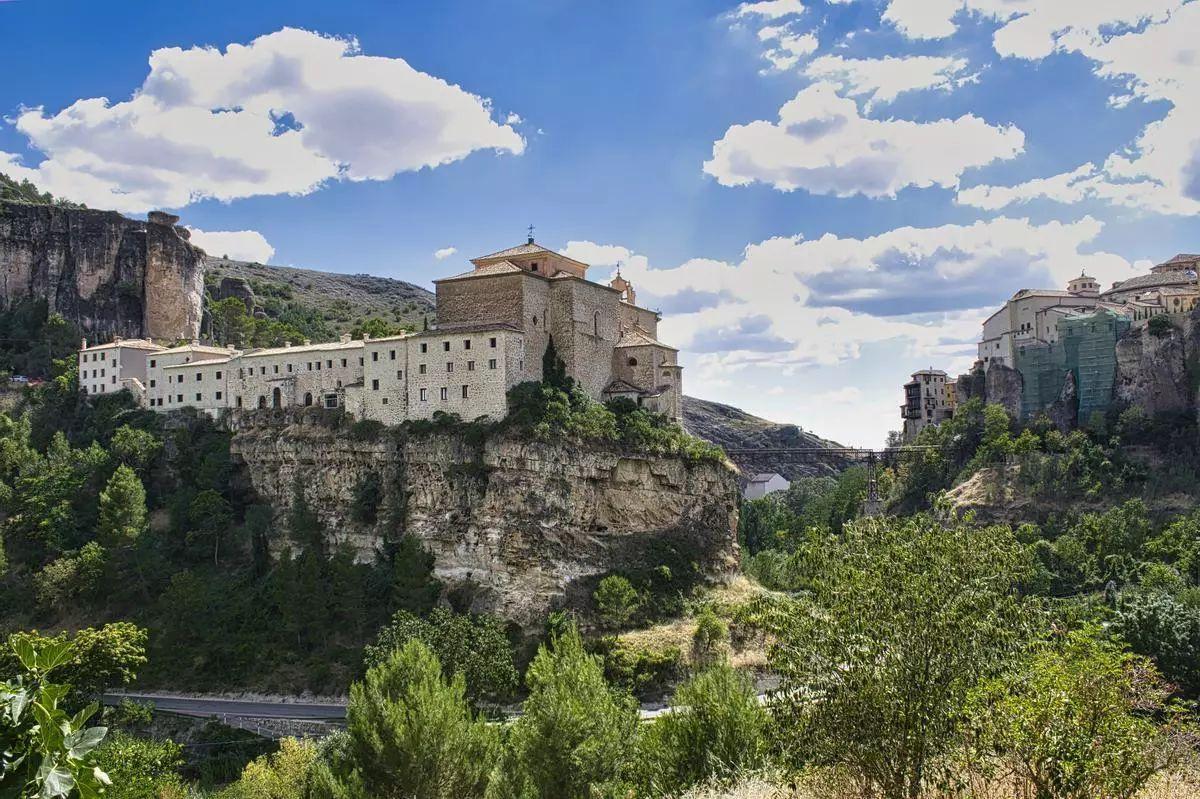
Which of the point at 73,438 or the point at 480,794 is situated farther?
the point at 73,438

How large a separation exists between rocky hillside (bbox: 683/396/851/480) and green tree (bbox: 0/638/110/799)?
114 meters

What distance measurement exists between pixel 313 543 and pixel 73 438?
778 inches

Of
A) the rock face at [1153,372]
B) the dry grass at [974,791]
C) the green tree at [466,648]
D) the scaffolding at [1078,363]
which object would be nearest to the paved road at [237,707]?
the green tree at [466,648]

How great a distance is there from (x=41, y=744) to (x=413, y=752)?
2091 centimetres

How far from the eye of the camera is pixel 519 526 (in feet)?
148

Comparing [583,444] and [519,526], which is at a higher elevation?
[583,444]

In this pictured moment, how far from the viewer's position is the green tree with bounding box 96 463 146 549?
5025cm

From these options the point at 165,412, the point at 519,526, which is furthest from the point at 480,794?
the point at 165,412

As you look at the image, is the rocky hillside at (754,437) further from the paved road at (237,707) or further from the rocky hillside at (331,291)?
the paved road at (237,707)

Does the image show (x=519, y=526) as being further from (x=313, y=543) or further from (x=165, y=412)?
(x=165, y=412)

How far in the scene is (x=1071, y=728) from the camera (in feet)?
44.5

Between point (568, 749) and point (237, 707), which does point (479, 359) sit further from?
point (568, 749)

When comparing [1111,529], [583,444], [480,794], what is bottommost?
[480,794]

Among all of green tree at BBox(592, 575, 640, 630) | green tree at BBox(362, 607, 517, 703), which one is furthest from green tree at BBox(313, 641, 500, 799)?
green tree at BBox(592, 575, 640, 630)
